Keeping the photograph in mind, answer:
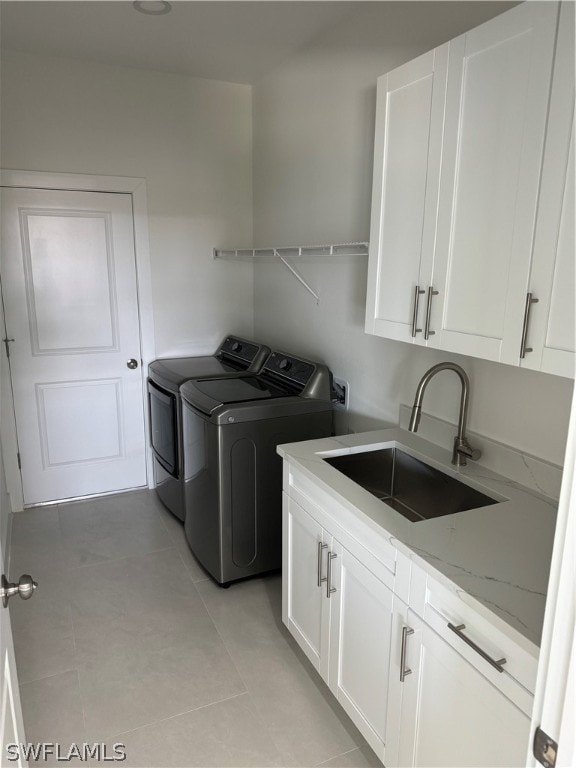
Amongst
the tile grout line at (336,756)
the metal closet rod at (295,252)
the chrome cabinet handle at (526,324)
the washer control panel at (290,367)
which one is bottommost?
the tile grout line at (336,756)

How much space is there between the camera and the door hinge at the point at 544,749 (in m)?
0.69

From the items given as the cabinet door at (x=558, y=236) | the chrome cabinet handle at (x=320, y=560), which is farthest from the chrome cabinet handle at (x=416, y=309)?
the chrome cabinet handle at (x=320, y=560)

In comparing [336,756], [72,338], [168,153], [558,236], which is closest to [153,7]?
[168,153]

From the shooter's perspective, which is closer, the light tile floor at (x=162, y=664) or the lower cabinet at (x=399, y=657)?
the lower cabinet at (x=399, y=657)

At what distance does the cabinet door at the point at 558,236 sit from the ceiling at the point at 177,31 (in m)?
1.48

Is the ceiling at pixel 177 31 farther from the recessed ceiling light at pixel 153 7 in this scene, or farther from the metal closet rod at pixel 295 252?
the metal closet rod at pixel 295 252

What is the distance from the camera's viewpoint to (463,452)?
1813 millimetres

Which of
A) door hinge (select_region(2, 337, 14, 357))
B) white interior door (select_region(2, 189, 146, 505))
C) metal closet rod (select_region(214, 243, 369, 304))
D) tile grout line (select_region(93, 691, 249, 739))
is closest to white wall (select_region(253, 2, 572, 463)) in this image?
metal closet rod (select_region(214, 243, 369, 304))

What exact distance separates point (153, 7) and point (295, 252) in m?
1.27

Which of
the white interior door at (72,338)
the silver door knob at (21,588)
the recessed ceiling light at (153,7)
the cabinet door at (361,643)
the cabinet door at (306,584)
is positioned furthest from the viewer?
the white interior door at (72,338)

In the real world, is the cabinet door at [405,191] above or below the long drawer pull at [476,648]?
above

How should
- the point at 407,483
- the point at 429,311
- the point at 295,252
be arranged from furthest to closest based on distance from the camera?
the point at 295,252
the point at 407,483
the point at 429,311

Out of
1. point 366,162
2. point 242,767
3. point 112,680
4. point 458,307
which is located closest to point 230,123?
point 366,162

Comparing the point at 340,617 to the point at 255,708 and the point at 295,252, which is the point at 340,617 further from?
the point at 295,252
